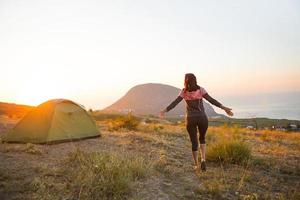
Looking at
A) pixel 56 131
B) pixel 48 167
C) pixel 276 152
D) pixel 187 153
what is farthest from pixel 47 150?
pixel 276 152

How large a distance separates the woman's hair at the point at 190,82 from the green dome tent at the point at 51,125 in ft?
18.4

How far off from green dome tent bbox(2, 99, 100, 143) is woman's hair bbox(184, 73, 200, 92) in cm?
561

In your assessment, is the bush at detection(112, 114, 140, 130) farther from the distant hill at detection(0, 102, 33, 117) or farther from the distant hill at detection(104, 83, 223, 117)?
the distant hill at detection(104, 83, 223, 117)

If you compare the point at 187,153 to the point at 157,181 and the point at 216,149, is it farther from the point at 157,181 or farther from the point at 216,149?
the point at 157,181

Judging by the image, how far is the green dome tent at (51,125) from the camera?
11.5m

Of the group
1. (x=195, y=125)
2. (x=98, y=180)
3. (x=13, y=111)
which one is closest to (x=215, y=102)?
(x=195, y=125)

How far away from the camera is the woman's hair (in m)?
7.78

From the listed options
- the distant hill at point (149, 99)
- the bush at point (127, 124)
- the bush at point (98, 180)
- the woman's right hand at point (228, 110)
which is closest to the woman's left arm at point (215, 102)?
the woman's right hand at point (228, 110)

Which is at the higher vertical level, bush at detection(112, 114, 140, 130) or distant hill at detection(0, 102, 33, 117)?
distant hill at detection(0, 102, 33, 117)

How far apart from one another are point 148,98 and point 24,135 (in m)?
117

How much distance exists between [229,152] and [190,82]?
245 centimetres

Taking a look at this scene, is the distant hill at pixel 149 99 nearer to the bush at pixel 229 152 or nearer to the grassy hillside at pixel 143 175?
the bush at pixel 229 152

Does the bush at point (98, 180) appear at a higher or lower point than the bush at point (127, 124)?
lower

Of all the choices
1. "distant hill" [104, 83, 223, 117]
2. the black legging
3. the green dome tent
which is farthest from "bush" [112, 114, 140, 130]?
"distant hill" [104, 83, 223, 117]
